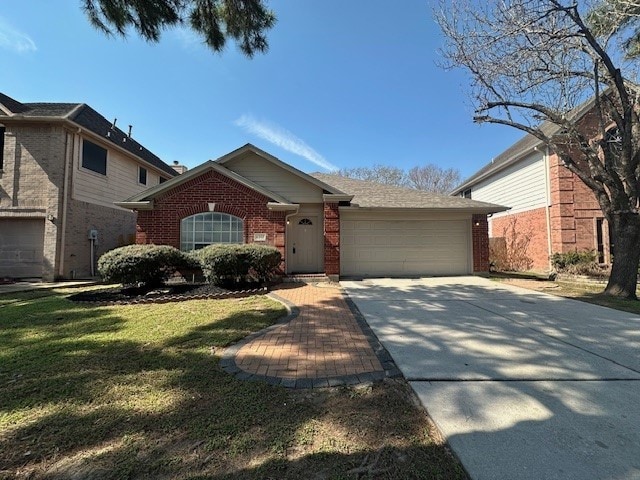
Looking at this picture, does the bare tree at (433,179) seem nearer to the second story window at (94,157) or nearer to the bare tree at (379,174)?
the bare tree at (379,174)

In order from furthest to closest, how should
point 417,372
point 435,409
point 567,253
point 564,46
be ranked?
1. point 567,253
2. point 564,46
3. point 417,372
4. point 435,409

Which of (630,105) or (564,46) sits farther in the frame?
(564,46)

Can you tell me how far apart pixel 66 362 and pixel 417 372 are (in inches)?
162

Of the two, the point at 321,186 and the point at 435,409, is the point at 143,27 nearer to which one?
the point at 321,186

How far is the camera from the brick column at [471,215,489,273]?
40.9 ft

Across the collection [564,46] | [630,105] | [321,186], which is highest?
[564,46]

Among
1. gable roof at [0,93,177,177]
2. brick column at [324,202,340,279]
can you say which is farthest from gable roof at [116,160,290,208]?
gable roof at [0,93,177,177]

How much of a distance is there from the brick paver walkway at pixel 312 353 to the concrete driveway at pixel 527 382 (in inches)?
17.0

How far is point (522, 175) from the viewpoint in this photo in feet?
53.2

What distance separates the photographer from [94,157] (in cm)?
1323

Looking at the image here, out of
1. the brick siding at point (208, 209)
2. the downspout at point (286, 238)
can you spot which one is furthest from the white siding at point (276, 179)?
the brick siding at point (208, 209)

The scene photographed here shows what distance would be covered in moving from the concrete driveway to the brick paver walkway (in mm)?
431

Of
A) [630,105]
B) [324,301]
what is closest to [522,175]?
[630,105]

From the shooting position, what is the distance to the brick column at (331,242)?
436 inches
